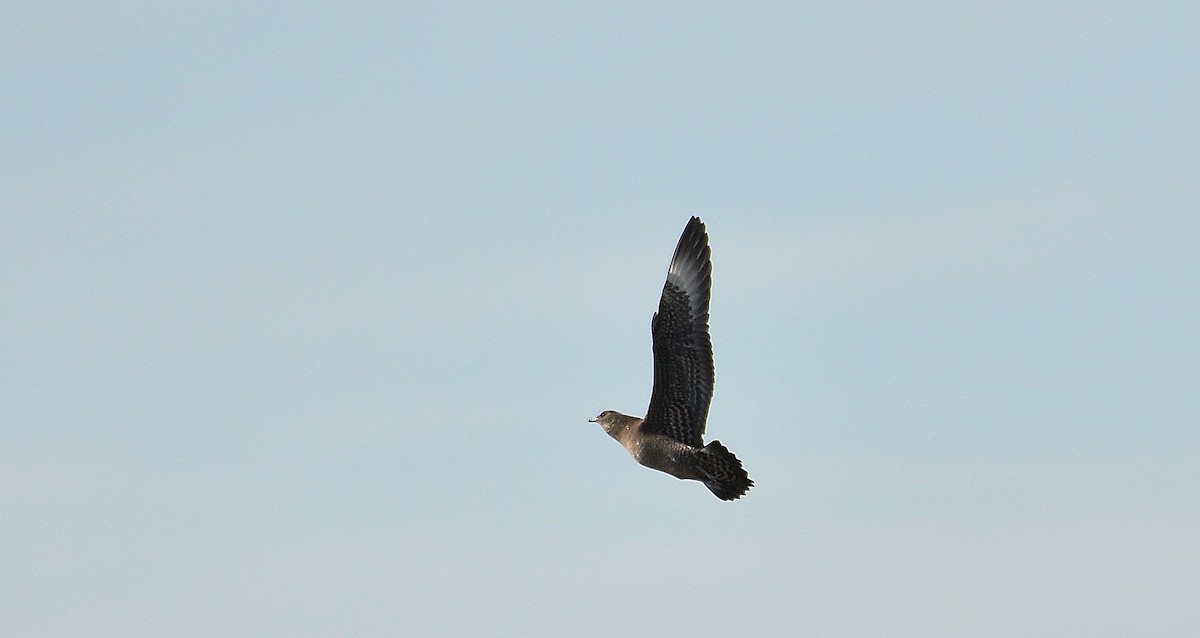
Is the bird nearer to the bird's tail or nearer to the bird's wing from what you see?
the bird's wing

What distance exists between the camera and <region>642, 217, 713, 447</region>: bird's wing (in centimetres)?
2070

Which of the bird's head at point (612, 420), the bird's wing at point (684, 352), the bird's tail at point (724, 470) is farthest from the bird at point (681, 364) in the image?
the bird's head at point (612, 420)

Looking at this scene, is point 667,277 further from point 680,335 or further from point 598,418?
point 598,418

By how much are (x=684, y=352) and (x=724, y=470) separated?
1.84 meters

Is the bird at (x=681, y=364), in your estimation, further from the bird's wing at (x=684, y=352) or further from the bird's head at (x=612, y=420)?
the bird's head at (x=612, y=420)

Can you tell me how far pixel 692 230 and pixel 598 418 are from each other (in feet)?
11.6

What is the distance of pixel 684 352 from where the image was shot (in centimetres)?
2069

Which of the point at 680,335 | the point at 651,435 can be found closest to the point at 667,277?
the point at 680,335

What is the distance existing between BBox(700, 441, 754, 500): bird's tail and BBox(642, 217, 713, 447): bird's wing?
0.93m

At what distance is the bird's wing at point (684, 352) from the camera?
20.7 metres

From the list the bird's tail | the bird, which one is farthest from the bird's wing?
the bird's tail

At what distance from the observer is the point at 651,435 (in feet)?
69.5

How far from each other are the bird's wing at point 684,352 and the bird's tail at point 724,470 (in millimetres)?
925

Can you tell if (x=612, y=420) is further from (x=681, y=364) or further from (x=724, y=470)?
(x=724, y=470)
